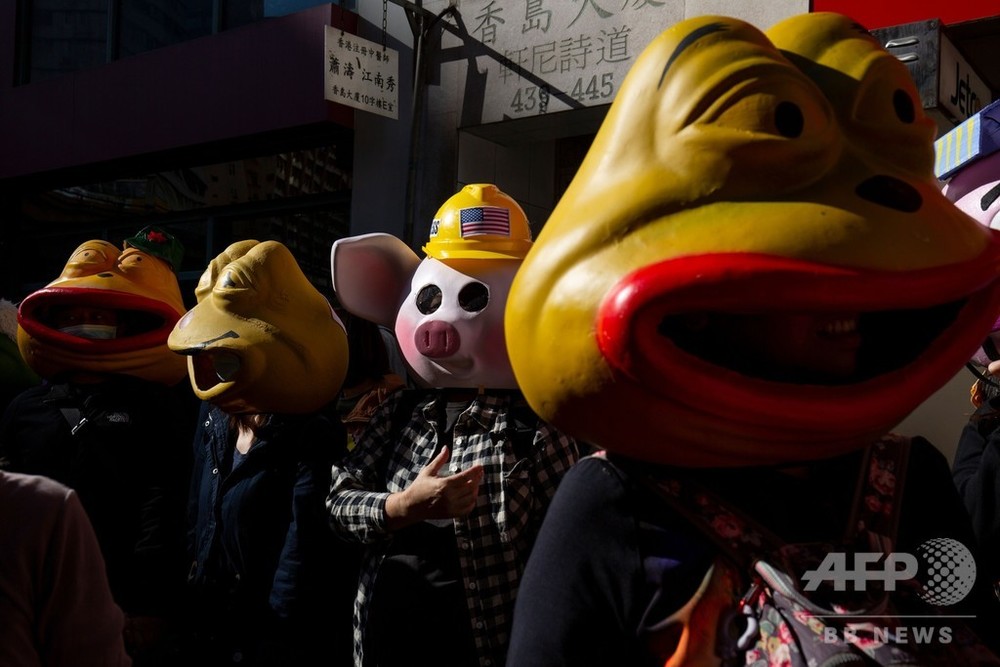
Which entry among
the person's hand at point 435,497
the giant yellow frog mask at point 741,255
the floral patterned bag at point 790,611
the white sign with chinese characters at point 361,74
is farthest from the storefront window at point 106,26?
the floral patterned bag at point 790,611

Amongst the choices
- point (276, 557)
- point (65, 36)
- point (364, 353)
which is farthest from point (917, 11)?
point (65, 36)

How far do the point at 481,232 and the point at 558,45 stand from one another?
433cm

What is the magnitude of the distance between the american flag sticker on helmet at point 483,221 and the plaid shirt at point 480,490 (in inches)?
19.4

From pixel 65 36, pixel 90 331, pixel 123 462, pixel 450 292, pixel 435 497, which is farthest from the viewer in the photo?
pixel 65 36

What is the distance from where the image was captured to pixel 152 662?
138 inches

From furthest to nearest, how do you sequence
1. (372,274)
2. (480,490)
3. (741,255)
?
(372,274), (480,490), (741,255)

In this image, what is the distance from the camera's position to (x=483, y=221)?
3.02 metres

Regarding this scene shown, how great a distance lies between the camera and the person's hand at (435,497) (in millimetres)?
2582

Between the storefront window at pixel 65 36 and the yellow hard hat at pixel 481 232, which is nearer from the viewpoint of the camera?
the yellow hard hat at pixel 481 232

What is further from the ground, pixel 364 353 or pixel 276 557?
pixel 364 353

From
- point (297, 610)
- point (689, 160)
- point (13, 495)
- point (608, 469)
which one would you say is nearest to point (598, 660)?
point (608, 469)

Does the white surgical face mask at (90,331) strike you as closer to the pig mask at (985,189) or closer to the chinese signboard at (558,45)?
the pig mask at (985,189)

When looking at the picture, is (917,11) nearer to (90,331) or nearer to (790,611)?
(90,331)

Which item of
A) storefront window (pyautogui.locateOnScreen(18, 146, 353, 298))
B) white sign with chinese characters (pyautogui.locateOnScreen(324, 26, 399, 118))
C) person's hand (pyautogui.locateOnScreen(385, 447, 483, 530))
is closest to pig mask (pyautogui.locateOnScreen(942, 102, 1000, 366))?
person's hand (pyautogui.locateOnScreen(385, 447, 483, 530))
